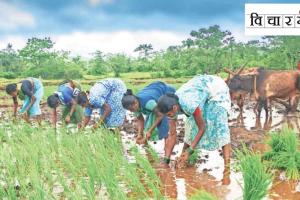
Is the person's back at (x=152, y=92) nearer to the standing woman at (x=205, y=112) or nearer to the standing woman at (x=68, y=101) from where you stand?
the standing woman at (x=205, y=112)

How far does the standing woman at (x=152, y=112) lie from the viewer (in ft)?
18.0

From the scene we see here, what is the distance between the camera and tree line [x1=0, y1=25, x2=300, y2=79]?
22.9m

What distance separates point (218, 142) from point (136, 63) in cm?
2117

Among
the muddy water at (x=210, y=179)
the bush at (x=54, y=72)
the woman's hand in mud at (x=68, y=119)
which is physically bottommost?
the muddy water at (x=210, y=179)

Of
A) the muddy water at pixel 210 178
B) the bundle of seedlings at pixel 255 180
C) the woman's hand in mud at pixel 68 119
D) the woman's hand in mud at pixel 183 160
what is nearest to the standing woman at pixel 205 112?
the woman's hand in mud at pixel 183 160

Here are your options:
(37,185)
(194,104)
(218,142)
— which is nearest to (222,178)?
(218,142)

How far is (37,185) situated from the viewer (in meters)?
3.73

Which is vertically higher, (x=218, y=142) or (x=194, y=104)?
(x=194, y=104)

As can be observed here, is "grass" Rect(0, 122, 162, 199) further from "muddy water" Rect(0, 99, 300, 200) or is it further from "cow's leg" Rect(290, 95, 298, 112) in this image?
"cow's leg" Rect(290, 95, 298, 112)

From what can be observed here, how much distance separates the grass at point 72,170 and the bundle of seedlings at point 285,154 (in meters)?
1.16

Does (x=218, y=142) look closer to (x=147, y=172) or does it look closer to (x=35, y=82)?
(x=147, y=172)

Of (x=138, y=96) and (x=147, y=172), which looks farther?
(x=138, y=96)

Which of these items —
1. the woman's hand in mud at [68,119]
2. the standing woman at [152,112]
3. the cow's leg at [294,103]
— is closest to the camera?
the standing woman at [152,112]

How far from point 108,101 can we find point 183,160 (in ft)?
6.34
